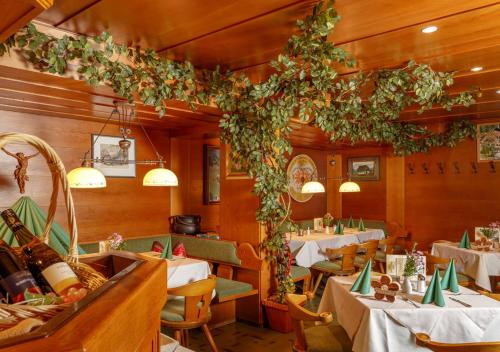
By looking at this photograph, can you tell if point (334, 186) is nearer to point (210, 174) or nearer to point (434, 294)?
point (210, 174)

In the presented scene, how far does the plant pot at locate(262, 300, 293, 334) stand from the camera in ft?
14.5

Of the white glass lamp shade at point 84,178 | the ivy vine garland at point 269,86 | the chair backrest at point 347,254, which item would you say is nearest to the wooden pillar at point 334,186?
the chair backrest at point 347,254

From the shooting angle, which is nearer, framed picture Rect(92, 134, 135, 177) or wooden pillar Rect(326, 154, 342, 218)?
framed picture Rect(92, 134, 135, 177)

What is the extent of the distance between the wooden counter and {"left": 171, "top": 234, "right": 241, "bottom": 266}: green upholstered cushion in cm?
416

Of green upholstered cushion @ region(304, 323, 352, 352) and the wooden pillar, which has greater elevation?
the wooden pillar

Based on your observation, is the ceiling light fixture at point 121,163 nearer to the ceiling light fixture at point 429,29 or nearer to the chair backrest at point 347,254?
the chair backrest at point 347,254

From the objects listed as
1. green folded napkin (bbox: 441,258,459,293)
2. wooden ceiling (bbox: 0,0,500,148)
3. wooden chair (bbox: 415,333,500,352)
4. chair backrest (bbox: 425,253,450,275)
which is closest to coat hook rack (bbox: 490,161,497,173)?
wooden ceiling (bbox: 0,0,500,148)

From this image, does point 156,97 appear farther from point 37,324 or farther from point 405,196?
point 405,196

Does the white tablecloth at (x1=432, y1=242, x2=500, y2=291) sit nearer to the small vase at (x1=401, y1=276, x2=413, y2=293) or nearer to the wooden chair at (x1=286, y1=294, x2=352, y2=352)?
the small vase at (x1=401, y1=276, x2=413, y2=293)

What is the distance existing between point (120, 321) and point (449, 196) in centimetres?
766

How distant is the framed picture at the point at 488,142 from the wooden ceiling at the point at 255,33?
102 inches

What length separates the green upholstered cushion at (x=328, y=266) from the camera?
18.5 feet

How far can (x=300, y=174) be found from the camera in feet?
28.2

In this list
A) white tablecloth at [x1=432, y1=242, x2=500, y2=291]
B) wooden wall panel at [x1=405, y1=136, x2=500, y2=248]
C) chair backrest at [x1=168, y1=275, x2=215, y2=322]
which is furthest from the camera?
wooden wall panel at [x1=405, y1=136, x2=500, y2=248]
